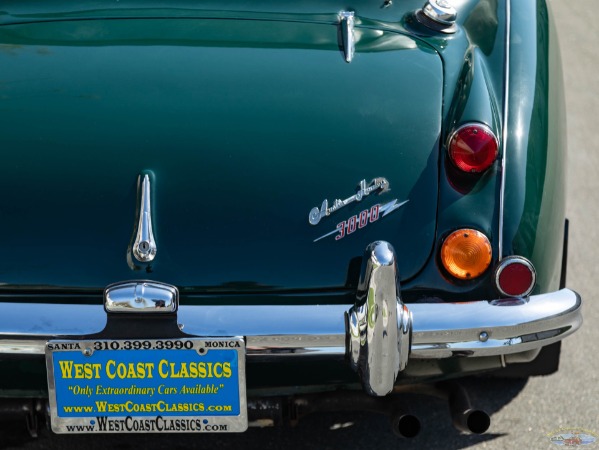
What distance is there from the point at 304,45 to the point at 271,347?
3.21 ft

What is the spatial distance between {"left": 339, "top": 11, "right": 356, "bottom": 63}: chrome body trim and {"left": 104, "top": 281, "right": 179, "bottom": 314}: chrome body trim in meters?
0.93

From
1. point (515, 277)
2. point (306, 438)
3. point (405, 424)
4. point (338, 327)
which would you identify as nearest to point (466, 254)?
point (515, 277)

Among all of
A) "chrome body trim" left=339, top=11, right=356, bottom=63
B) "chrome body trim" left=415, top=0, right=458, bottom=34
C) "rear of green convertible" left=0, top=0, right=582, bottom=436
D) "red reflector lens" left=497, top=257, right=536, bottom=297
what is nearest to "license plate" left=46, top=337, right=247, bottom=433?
"rear of green convertible" left=0, top=0, right=582, bottom=436

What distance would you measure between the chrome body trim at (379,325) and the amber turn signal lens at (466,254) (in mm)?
203

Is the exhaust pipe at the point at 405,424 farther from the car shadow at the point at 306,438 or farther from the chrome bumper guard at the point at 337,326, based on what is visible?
the car shadow at the point at 306,438

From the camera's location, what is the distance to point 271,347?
289 cm

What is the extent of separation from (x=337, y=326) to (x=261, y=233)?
1.10 ft

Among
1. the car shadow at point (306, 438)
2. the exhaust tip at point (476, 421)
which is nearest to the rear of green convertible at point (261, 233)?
the exhaust tip at point (476, 421)

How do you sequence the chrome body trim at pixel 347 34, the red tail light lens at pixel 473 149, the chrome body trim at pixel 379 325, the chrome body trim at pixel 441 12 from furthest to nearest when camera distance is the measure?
the chrome body trim at pixel 441 12, the chrome body trim at pixel 347 34, the red tail light lens at pixel 473 149, the chrome body trim at pixel 379 325

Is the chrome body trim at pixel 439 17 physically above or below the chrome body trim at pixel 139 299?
above

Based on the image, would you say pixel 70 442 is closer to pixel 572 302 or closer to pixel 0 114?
pixel 0 114

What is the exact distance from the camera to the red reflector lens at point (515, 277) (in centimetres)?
303

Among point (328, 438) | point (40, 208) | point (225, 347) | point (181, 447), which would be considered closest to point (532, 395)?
point (328, 438)

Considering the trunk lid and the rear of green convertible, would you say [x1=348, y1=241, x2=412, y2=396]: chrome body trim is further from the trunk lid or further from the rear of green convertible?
the trunk lid
